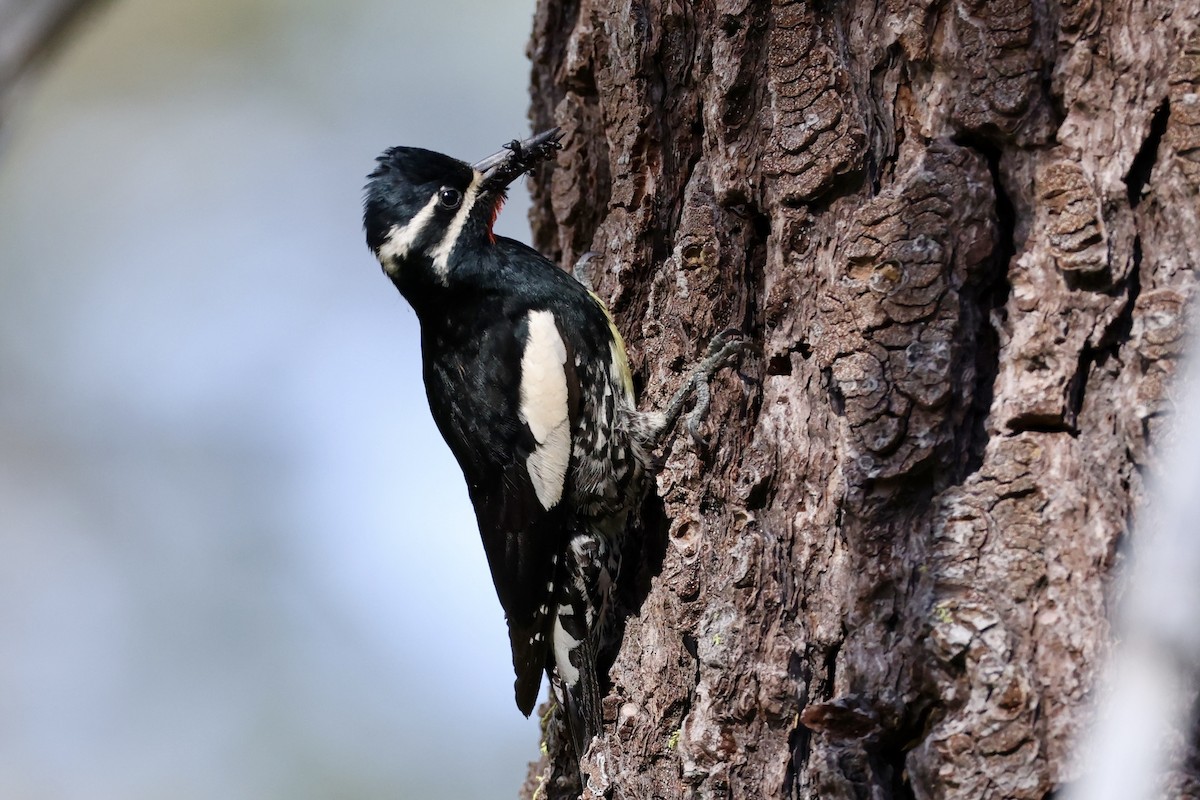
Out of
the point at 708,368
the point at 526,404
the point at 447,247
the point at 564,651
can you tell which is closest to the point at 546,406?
the point at 526,404

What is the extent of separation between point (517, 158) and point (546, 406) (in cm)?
81

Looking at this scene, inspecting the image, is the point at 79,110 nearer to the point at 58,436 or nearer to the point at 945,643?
the point at 58,436

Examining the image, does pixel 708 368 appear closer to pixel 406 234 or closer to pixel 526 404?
pixel 526 404

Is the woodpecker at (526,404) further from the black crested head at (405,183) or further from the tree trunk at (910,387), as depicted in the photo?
the tree trunk at (910,387)

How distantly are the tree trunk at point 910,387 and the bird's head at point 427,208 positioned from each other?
0.99 metres

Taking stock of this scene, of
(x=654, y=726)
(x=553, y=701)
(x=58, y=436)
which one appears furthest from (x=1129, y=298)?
(x=58, y=436)

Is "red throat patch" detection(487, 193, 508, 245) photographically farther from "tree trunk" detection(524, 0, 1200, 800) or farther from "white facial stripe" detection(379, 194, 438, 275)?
"tree trunk" detection(524, 0, 1200, 800)

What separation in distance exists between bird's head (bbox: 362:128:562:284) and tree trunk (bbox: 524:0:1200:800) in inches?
38.8

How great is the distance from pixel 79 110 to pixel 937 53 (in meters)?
6.19

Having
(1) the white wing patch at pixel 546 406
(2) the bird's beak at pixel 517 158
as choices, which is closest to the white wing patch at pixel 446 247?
(2) the bird's beak at pixel 517 158

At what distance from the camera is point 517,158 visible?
3.58m

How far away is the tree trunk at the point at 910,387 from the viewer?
184cm

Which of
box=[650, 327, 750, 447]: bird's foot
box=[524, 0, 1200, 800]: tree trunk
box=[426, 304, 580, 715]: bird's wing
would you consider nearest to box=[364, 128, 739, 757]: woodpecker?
box=[426, 304, 580, 715]: bird's wing

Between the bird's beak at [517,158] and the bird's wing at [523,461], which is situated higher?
the bird's beak at [517,158]
